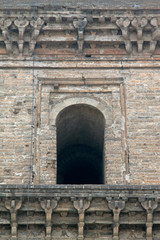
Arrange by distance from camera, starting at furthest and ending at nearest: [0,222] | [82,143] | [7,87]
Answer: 1. [82,143]
2. [7,87]
3. [0,222]

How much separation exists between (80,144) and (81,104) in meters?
3.10

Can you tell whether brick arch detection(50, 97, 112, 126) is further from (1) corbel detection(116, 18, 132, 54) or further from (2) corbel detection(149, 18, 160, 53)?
(2) corbel detection(149, 18, 160, 53)

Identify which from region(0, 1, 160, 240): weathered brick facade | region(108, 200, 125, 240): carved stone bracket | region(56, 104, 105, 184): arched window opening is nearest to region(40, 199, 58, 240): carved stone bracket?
region(0, 1, 160, 240): weathered brick facade

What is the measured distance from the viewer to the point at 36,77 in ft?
60.7

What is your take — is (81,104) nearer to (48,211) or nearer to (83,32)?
(83,32)

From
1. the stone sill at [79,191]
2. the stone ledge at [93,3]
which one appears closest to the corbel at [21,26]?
the stone ledge at [93,3]

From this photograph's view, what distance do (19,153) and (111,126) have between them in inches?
95.4

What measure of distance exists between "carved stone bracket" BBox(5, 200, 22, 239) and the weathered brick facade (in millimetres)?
150

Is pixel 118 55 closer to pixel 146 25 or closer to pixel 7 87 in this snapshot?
pixel 146 25

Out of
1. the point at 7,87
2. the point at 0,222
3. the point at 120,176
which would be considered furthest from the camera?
the point at 7,87

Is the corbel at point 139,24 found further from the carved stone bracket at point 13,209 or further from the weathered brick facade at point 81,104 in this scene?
the carved stone bracket at point 13,209

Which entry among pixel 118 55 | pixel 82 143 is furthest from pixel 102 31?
pixel 82 143

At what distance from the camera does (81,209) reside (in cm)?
1518

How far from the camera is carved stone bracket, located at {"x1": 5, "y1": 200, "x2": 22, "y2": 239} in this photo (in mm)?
15156
